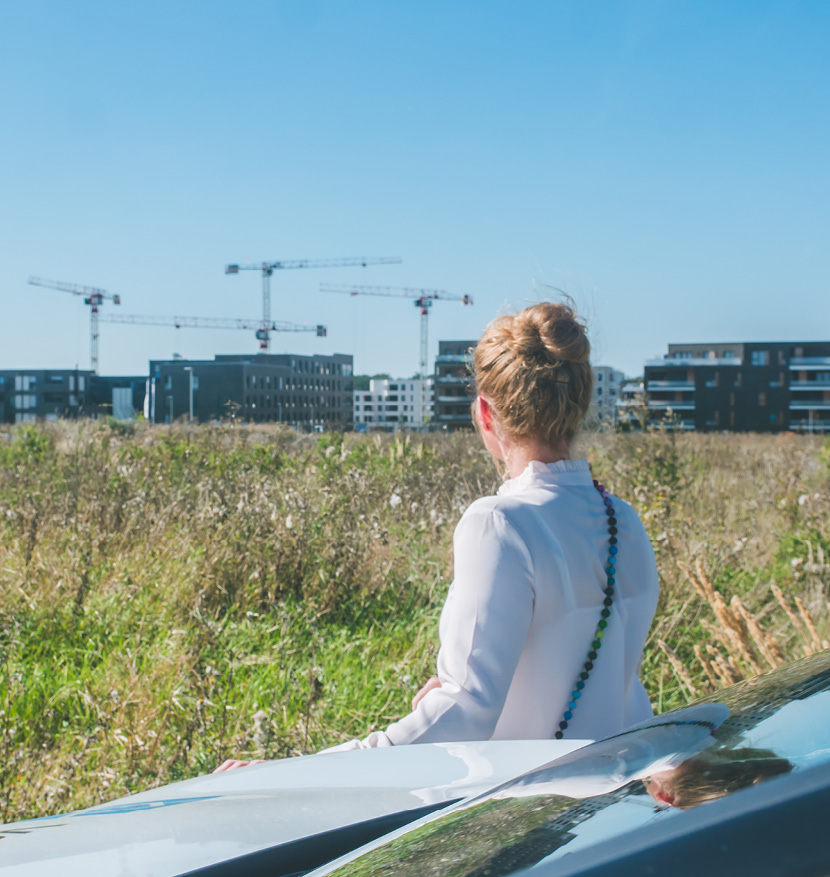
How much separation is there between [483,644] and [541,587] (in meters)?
0.17

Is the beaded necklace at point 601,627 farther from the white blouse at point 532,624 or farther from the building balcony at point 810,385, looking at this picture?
the building balcony at point 810,385

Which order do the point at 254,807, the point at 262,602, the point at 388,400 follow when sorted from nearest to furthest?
the point at 254,807 → the point at 262,602 → the point at 388,400

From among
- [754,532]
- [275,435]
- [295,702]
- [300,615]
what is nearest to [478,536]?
[295,702]

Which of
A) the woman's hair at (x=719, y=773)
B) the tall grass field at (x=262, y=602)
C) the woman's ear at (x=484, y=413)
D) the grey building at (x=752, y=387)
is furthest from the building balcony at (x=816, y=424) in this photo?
the woman's hair at (x=719, y=773)

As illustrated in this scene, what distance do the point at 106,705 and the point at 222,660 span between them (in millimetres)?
687

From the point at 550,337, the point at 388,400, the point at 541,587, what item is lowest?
the point at 541,587

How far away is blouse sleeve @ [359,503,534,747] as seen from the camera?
1.57 m

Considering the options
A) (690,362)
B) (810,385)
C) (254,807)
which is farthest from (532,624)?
(810,385)

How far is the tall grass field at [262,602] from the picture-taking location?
2941 mm

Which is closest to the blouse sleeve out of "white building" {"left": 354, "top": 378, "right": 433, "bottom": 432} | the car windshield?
the car windshield

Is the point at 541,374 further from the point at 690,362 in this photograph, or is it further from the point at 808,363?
the point at 808,363

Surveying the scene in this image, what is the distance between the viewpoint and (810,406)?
304 feet

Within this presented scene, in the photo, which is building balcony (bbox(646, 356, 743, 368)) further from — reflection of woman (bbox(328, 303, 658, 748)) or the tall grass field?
reflection of woman (bbox(328, 303, 658, 748))

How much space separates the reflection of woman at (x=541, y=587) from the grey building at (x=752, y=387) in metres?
94.2
